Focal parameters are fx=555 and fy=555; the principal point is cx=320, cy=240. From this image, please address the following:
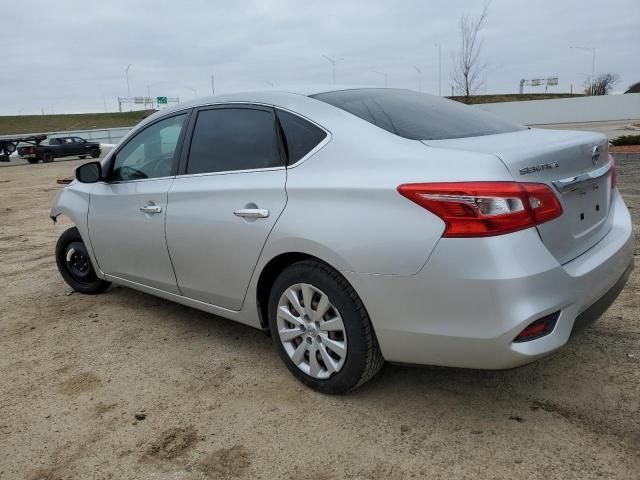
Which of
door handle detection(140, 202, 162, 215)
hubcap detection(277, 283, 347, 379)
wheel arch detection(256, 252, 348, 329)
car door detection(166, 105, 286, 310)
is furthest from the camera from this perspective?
door handle detection(140, 202, 162, 215)

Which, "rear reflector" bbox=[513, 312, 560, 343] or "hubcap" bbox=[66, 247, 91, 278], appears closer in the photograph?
"rear reflector" bbox=[513, 312, 560, 343]

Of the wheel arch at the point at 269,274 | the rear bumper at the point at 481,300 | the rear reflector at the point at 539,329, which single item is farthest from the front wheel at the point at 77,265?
the rear reflector at the point at 539,329

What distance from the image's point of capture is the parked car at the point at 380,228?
7.29 feet

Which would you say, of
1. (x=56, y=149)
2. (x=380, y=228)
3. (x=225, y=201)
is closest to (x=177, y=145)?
(x=225, y=201)

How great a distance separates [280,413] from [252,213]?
1.03 metres

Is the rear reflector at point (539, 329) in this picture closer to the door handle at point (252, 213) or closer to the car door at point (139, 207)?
the door handle at point (252, 213)

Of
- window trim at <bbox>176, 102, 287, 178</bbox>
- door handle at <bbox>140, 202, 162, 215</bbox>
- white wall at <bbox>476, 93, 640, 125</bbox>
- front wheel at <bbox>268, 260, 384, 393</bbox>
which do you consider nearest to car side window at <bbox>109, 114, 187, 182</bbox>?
window trim at <bbox>176, 102, 287, 178</bbox>

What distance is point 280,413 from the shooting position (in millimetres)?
2770

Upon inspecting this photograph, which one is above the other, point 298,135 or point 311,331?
point 298,135

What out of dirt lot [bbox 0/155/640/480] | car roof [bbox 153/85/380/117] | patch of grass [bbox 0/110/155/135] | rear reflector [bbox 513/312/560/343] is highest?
patch of grass [bbox 0/110/155/135]

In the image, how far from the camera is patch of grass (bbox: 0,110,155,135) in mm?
91188

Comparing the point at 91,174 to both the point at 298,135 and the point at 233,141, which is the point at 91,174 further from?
the point at 298,135

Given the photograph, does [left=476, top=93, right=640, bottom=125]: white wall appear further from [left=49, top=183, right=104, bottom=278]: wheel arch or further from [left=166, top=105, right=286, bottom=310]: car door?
[left=166, top=105, right=286, bottom=310]: car door

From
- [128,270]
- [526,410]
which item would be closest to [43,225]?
[128,270]
